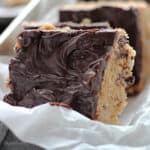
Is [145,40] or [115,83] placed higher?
[115,83]

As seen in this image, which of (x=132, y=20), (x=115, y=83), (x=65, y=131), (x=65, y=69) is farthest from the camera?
(x=132, y=20)

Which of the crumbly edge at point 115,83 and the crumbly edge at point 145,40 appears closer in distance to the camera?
the crumbly edge at point 115,83

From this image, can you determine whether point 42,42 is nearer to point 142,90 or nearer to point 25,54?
point 25,54

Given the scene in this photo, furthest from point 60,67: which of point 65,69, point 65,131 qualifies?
point 65,131

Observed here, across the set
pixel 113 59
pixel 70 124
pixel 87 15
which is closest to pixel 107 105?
pixel 113 59

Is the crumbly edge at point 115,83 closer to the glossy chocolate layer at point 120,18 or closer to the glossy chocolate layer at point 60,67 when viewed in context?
the glossy chocolate layer at point 60,67

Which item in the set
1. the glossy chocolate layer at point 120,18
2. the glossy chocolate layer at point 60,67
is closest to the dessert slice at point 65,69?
the glossy chocolate layer at point 60,67

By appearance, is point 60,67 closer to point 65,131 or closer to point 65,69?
point 65,69
